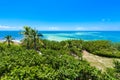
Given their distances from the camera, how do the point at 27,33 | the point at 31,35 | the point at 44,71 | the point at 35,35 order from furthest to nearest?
the point at 27,33, the point at 35,35, the point at 31,35, the point at 44,71

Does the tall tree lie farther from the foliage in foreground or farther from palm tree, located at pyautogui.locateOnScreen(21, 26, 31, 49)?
the foliage in foreground

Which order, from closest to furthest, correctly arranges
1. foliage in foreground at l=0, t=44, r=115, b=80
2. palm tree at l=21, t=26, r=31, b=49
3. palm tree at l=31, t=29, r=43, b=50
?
1. foliage in foreground at l=0, t=44, r=115, b=80
2. palm tree at l=31, t=29, r=43, b=50
3. palm tree at l=21, t=26, r=31, b=49

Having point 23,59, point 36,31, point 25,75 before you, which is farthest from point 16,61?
point 36,31

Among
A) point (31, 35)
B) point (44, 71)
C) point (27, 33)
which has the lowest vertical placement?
point (44, 71)

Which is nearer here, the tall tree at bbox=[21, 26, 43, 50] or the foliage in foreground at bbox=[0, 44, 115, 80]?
the foliage in foreground at bbox=[0, 44, 115, 80]

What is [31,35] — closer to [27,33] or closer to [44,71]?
[27,33]

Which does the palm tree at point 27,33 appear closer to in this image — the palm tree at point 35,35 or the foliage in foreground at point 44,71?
the palm tree at point 35,35

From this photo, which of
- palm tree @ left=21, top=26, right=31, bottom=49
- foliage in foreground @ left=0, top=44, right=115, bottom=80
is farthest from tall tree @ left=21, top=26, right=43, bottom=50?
foliage in foreground @ left=0, top=44, right=115, bottom=80

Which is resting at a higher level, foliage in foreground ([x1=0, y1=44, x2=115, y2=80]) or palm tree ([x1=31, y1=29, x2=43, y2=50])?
palm tree ([x1=31, y1=29, x2=43, y2=50])

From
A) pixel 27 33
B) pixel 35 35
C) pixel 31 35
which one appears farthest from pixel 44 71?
pixel 27 33

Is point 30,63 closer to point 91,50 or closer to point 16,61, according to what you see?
point 16,61

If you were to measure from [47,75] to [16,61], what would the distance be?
1163 centimetres

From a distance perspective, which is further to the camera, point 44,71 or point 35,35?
point 35,35

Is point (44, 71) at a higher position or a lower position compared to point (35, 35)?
lower
